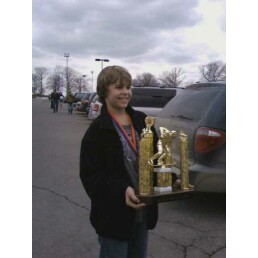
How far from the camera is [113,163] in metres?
1.68

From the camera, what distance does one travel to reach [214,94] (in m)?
3.59

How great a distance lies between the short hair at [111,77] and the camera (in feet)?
5.49

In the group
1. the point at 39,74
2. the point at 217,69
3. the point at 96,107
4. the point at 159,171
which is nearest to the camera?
the point at 159,171

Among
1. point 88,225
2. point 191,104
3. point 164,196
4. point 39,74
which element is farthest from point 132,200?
point 191,104

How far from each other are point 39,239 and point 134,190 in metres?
1.66

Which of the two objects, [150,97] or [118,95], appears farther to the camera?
[150,97]

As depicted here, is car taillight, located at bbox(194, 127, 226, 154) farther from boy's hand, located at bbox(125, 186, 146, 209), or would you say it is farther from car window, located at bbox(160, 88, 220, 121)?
boy's hand, located at bbox(125, 186, 146, 209)

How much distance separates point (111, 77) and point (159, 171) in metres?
0.48

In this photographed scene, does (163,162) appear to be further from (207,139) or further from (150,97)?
(150,97)

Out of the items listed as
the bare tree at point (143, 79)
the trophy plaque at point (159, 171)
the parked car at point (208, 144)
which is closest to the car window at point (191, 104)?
the parked car at point (208, 144)

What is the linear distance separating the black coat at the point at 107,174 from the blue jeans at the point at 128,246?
5 cm

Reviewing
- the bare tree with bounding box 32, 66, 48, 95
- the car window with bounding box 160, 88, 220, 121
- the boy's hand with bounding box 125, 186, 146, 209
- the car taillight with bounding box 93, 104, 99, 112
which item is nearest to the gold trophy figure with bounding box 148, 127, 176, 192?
the boy's hand with bounding box 125, 186, 146, 209
